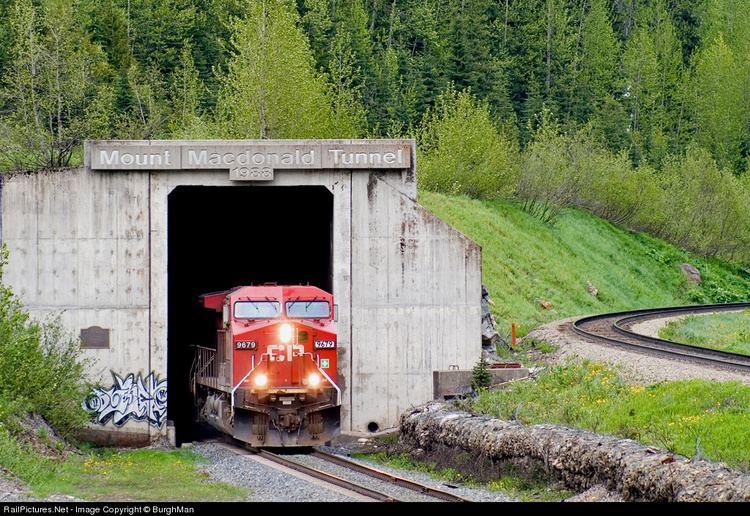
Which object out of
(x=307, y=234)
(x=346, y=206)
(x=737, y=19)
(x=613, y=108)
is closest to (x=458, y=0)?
(x=613, y=108)

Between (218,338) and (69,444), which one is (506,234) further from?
(69,444)

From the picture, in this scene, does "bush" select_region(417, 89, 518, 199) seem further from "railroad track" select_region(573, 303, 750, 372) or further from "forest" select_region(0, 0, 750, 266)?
"railroad track" select_region(573, 303, 750, 372)

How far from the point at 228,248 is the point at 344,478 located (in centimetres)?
2083

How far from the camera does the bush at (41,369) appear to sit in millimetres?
24312

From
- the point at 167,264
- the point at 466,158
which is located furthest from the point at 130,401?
the point at 466,158

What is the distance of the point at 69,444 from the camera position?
2650 cm

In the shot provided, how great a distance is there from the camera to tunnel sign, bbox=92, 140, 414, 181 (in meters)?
29.7

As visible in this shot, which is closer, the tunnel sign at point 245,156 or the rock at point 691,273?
the tunnel sign at point 245,156

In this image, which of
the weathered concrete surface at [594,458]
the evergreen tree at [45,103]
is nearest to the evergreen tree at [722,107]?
the evergreen tree at [45,103]

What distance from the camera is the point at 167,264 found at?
30000 millimetres

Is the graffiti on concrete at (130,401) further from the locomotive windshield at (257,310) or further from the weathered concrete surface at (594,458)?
the weathered concrete surface at (594,458)

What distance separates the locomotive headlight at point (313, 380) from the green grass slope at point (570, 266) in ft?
61.3

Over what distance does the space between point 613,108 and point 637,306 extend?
51546 mm

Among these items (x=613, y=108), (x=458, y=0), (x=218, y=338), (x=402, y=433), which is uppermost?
(x=458, y=0)
